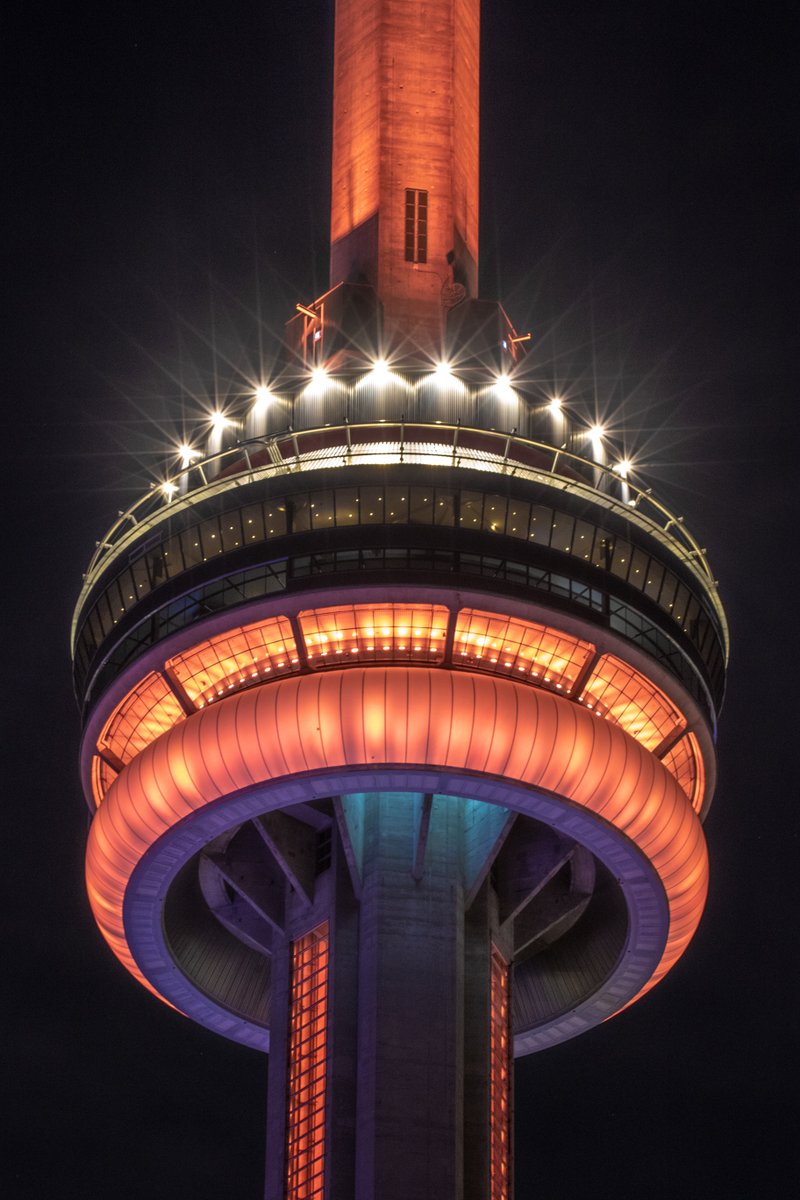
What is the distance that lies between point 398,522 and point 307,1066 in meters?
18.7

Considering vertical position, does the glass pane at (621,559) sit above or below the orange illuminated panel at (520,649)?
above

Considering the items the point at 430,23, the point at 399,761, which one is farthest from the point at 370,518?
the point at 430,23

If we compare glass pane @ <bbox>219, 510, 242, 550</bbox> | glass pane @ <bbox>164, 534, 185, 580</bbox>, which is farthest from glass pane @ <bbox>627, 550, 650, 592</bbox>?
glass pane @ <bbox>164, 534, 185, 580</bbox>

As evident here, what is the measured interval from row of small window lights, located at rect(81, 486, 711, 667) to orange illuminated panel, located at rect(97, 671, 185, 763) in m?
3.42

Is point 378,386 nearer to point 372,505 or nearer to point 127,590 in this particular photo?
point 372,505

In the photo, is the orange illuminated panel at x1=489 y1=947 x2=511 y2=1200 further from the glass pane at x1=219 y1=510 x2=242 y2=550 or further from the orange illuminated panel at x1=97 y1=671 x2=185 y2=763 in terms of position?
the glass pane at x1=219 y1=510 x2=242 y2=550

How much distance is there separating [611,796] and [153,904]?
1633 centimetres

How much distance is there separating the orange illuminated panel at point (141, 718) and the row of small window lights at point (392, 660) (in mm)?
34

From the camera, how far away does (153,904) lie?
76375 mm

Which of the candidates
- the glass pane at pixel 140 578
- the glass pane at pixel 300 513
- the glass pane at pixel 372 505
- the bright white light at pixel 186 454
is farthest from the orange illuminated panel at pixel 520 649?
the bright white light at pixel 186 454

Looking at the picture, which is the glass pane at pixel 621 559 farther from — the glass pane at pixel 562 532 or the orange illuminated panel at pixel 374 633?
the orange illuminated panel at pixel 374 633

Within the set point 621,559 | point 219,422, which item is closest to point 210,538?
point 219,422

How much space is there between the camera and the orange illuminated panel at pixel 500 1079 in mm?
75062

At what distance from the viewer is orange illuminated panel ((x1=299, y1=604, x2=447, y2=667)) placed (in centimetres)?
7419
